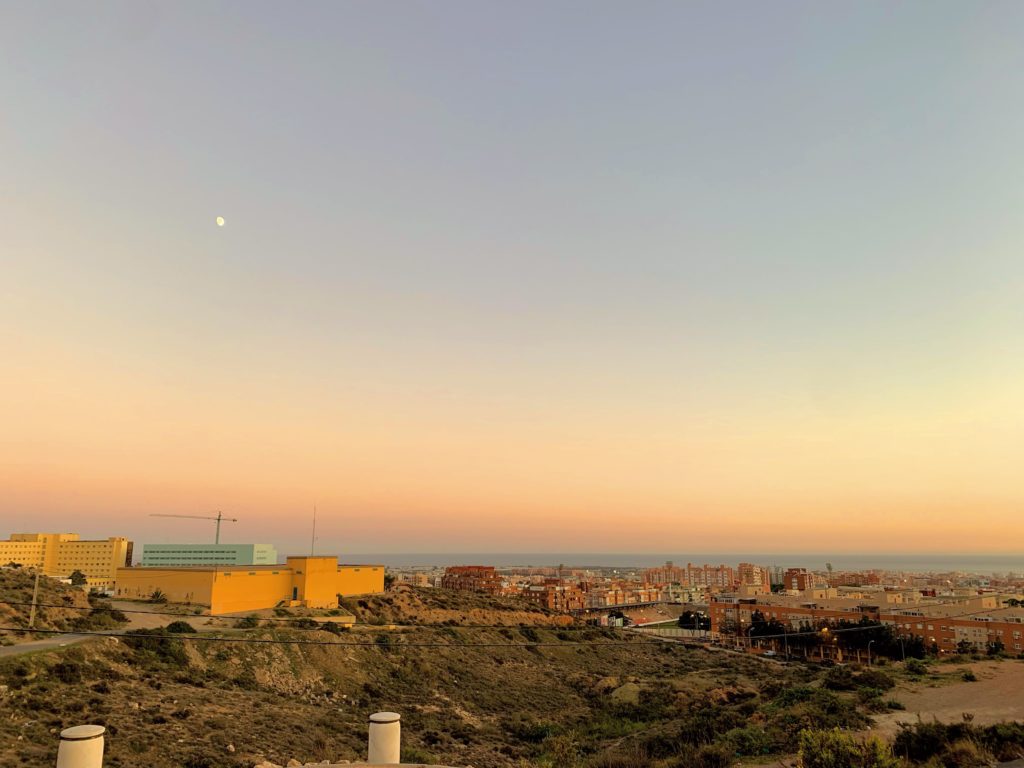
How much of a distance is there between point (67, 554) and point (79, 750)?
90.2 metres

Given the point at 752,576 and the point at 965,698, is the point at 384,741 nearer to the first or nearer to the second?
the point at 965,698

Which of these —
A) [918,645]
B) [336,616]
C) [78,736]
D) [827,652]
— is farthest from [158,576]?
[918,645]

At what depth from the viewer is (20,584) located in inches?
1303

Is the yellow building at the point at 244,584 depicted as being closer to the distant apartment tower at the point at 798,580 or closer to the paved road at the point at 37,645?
the paved road at the point at 37,645

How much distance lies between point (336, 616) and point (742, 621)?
180 ft

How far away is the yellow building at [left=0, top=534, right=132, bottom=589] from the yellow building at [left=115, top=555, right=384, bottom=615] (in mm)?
42499

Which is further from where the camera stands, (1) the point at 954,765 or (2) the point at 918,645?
(2) the point at 918,645

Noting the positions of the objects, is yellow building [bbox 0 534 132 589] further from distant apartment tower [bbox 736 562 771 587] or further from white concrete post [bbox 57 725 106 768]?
distant apartment tower [bbox 736 562 771 587]

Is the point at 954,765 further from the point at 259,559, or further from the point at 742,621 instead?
the point at 259,559

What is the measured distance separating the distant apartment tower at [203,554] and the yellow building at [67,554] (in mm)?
51559

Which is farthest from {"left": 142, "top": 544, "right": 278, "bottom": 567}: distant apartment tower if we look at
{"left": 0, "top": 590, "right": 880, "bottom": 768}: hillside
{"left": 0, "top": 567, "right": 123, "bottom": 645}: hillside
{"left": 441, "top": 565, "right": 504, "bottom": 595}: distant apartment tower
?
{"left": 0, "top": 590, "right": 880, "bottom": 768}: hillside

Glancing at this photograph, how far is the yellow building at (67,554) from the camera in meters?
74.8

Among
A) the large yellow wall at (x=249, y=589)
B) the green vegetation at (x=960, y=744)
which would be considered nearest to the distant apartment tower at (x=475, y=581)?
the large yellow wall at (x=249, y=589)

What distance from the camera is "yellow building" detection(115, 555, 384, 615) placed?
3869 cm
